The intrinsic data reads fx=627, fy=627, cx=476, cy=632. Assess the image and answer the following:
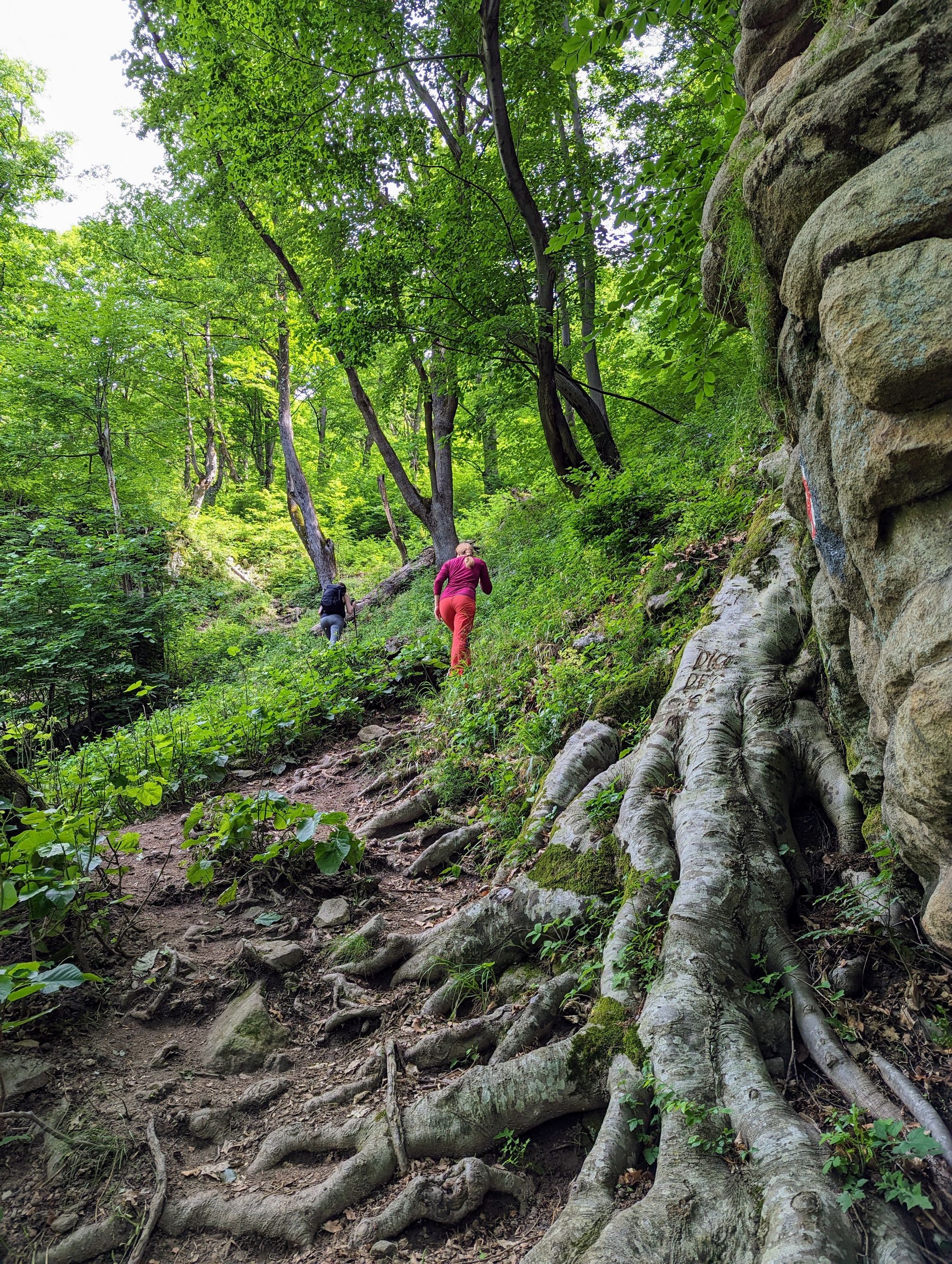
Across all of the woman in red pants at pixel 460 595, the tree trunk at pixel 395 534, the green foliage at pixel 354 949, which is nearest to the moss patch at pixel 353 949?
the green foliage at pixel 354 949

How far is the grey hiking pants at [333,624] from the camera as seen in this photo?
13.2m

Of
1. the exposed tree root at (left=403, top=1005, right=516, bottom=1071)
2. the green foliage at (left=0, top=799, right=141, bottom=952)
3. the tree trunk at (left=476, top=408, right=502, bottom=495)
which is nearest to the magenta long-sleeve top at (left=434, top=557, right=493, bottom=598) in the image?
the green foliage at (left=0, top=799, right=141, bottom=952)

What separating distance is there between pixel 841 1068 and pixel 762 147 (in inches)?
153

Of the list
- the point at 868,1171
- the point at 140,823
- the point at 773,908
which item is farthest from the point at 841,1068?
the point at 140,823

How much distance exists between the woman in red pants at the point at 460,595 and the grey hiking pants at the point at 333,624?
4.39 metres

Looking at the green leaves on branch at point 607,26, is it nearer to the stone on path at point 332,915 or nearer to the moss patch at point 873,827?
the moss patch at point 873,827

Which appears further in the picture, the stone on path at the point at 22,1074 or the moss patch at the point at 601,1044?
the stone on path at the point at 22,1074

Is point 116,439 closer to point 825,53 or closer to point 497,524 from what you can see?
point 497,524

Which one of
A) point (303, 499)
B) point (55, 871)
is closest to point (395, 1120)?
point (55, 871)

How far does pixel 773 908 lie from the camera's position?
2920 millimetres

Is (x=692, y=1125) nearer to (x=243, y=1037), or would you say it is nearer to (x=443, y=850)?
(x=243, y=1037)

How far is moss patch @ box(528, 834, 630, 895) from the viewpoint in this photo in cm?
362

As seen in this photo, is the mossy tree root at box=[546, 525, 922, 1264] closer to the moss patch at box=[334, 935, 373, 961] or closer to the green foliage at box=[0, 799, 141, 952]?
the moss patch at box=[334, 935, 373, 961]

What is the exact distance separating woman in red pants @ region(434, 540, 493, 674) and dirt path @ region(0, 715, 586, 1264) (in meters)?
4.38
